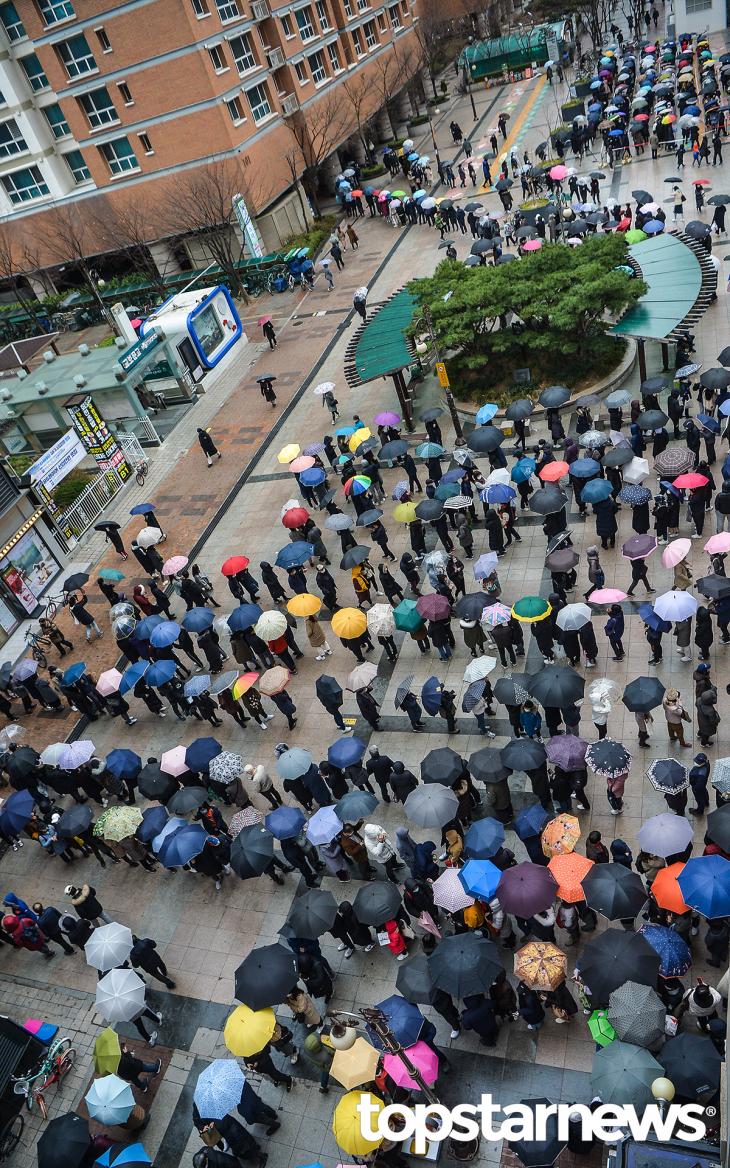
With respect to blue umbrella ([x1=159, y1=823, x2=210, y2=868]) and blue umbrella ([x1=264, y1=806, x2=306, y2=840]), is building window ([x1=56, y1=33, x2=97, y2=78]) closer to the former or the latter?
blue umbrella ([x1=159, y1=823, x2=210, y2=868])

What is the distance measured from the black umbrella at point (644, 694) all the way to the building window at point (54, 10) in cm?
3789

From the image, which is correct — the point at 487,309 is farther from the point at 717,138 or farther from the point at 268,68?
the point at 268,68

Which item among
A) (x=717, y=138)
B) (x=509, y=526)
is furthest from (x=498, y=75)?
(x=509, y=526)

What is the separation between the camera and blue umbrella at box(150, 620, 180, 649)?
49.2ft

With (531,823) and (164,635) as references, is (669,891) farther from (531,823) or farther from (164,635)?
(164,635)

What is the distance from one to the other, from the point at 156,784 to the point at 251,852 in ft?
8.75

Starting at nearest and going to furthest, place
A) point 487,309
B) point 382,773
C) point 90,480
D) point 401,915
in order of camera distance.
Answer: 1. point 401,915
2. point 382,773
3. point 487,309
4. point 90,480

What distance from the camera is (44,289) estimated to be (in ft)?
143

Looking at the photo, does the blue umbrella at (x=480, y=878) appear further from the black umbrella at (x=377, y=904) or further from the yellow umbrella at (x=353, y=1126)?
the yellow umbrella at (x=353, y=1126)

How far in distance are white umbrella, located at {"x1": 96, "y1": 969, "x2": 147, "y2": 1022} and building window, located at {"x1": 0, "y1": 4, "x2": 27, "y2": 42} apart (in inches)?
1605

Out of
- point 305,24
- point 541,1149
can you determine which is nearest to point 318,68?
point 305,24

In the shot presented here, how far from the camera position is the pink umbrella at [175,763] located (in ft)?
42.8

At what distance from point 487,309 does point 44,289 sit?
3267cm

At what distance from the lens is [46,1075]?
10.8 metres
